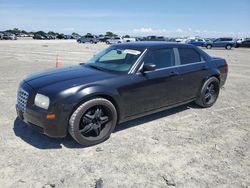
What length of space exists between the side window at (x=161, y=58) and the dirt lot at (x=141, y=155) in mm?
1164

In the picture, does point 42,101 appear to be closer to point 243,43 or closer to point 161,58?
point 161,58

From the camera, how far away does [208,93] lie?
6.56 metres

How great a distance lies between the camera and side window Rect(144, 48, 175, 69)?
5164 millimetres

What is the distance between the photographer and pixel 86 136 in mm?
4391

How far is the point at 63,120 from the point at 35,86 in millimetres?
804

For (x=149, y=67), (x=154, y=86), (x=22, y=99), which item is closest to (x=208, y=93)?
(x=154, y=86)

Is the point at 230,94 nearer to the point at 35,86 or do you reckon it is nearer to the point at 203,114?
the point at 203,114

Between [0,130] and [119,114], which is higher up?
[119,114]

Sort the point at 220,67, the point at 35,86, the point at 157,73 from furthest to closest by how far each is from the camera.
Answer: the point at 220,67 < the point at 157,73 < the point at 35,86

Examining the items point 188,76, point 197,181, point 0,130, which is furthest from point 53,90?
point 188,76

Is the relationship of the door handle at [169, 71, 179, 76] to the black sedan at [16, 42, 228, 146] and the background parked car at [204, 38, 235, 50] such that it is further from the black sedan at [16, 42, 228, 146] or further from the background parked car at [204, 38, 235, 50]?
the background parked car at [204, 38, 235, 50]

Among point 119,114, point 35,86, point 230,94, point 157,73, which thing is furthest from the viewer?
point 230,94

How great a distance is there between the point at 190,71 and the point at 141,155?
8.54 ft

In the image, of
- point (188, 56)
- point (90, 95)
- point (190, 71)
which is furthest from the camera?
point (188, 56)
